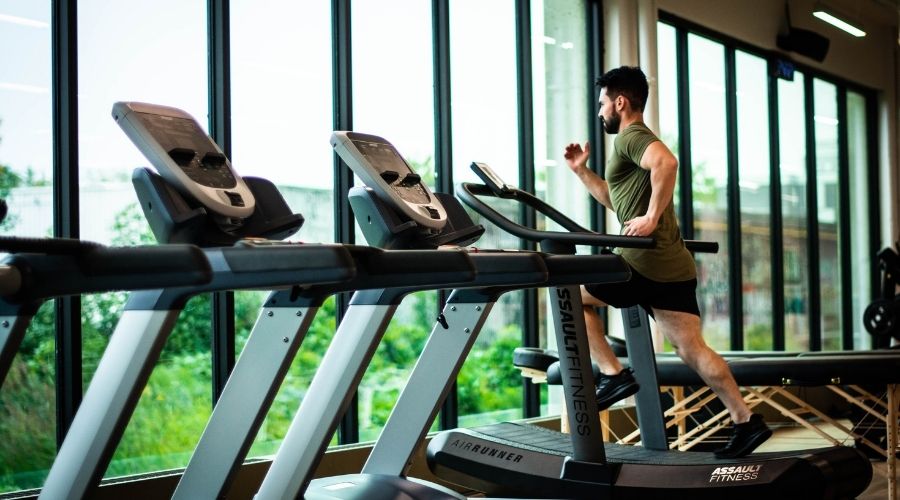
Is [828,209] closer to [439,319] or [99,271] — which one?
[439,319]

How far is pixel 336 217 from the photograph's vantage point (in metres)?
4.73

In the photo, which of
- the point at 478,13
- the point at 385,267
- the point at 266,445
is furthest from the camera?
the point at 478,13

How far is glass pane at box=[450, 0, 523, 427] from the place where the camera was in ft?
18.0

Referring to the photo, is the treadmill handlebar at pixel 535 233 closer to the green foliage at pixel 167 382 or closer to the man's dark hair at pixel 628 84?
the man's dark hair at pixel 628 84

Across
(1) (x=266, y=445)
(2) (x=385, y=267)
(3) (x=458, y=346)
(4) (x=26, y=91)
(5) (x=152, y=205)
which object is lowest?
(1) (x=266, y=445)

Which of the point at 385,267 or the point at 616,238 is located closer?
the point at 385,267

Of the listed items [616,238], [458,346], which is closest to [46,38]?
[458,346]

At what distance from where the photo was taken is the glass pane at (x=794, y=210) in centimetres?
834

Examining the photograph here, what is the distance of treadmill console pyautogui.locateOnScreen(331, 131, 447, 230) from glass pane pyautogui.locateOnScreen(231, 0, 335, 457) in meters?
1.38

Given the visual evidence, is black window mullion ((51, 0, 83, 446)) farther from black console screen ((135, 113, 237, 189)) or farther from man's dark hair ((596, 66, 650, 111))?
man's dark hair ((596, 66, 650, 111))

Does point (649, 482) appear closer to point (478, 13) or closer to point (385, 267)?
point (385, 267)

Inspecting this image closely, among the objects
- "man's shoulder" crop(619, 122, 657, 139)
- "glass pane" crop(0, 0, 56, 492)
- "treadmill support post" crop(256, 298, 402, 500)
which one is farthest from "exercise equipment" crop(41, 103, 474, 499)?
"man's shoulder" crop(619, 122, 657, 139)

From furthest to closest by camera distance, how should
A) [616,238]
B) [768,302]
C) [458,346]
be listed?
[768,302] → [458,346] → [616,238]

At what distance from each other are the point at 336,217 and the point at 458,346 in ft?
5.23
